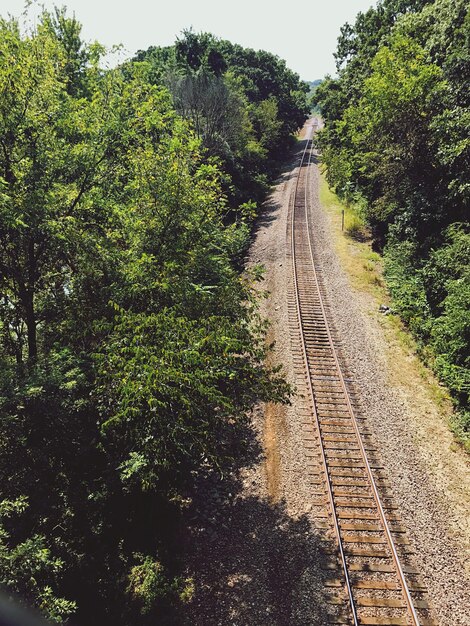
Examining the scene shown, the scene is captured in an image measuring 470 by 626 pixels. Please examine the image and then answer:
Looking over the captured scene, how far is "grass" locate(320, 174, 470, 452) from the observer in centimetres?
1728

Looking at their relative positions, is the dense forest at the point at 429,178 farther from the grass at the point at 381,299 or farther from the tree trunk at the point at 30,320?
the tree trunk at the point at 30,320

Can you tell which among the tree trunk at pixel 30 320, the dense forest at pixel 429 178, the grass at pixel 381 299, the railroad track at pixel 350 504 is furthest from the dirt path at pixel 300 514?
the tree trunk at pixel 30 320

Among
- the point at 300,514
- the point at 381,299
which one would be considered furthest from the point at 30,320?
the point at 381,299

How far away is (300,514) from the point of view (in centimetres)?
1220

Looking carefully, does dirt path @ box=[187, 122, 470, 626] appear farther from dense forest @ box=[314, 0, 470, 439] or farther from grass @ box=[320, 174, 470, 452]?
dense forest @ box=[314, 0, 470, 439]

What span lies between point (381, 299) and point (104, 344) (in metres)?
19.4

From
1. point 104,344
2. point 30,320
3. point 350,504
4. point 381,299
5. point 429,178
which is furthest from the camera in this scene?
point 429,178

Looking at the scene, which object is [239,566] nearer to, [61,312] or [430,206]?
[61,312]

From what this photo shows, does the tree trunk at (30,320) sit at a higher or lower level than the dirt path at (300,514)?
higher

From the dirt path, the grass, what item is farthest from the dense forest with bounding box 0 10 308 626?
the grass

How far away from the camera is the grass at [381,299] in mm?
17281

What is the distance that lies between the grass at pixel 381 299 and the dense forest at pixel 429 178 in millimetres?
454

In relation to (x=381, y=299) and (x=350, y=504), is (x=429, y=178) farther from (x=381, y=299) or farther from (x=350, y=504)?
(x=350, y=504)

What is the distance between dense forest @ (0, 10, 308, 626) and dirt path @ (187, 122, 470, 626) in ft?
3.88
